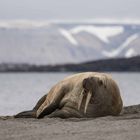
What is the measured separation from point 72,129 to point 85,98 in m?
2.75

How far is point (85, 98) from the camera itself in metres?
15.0

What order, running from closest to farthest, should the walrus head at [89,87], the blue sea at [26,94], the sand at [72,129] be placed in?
the sand at [72,129] < the walrus head at [89,87] < the blue sea at [26,94]

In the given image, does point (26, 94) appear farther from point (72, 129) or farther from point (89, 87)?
point (72, 129)

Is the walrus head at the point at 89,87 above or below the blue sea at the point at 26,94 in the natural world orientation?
above

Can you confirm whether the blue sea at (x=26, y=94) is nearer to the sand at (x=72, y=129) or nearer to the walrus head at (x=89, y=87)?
the walrus head at (x=89, y=87)

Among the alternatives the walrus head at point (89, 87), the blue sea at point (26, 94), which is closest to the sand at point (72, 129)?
the walrus head at point (89, 87)

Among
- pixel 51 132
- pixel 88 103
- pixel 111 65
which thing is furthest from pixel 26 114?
pixel 111 65

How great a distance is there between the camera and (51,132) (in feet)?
39.0

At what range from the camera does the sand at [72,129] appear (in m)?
11.2

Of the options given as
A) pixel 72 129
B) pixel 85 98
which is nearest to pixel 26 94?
pixel 85 98

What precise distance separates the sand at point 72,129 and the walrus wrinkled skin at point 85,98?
805mm

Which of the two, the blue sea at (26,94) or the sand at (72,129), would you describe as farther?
the blue sea at (26,94)

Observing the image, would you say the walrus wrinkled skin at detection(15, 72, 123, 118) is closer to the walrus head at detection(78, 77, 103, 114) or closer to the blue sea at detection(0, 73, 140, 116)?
the walrus head at detection(78, 77, 103, 114)

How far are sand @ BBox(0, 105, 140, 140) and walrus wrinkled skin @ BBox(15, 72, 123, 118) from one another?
81 cm
